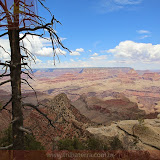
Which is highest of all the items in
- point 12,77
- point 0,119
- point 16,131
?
point 12,77

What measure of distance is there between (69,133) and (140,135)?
10.5 metres

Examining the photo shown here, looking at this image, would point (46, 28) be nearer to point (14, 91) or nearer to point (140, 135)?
point (14, 91)

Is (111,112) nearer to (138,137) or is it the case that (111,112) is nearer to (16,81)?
(138,137)

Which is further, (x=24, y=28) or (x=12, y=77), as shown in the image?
(x=12, y=77)

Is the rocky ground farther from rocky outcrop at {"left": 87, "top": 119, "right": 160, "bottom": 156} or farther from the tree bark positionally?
the tree bark

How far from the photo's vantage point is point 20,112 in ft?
11.3

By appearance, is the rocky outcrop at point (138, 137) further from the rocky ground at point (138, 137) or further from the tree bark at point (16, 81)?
the tree bark at point (16, 81)

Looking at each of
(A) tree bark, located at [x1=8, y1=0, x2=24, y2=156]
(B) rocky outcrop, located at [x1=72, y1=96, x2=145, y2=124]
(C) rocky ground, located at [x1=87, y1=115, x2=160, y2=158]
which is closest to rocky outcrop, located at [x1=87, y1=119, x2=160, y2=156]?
(C) rocky ground, located at [x1=87, y1=115, x2=160, y2=158]

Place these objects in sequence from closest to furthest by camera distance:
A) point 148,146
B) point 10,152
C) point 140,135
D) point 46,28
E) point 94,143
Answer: point 46,28
point 10,152
point 94,143
point 148,146
point 140,135

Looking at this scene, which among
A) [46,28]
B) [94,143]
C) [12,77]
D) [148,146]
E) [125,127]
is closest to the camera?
[46,28]

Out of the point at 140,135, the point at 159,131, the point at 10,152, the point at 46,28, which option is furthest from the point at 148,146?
the point at 46,28

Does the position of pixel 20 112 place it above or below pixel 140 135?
above

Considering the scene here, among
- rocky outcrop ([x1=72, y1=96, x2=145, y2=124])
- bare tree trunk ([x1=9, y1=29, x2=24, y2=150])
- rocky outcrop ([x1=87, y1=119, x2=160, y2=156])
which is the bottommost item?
rocky outcrop ([x1=72, y1=96, x2=145, y2=124])

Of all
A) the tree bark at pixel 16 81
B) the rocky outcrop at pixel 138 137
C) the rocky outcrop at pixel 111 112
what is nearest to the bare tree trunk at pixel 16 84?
the tree bark at pixel 16 81
